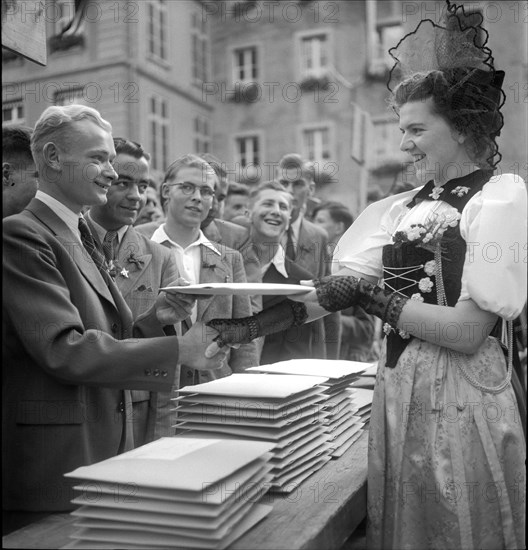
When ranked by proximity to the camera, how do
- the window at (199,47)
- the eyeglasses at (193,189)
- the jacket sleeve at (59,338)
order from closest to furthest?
the jacket sleeve at (59,338), the eyeglasses at (193,189), the window at (199,47)

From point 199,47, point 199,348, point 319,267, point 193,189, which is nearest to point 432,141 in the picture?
point 199,348

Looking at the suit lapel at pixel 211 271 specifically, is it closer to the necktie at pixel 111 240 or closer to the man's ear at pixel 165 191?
the man's ear at pixel 165 191

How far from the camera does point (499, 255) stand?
5.37ft

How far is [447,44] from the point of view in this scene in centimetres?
192

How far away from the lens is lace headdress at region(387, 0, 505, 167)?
1.84 m

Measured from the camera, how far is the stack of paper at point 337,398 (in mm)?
2047

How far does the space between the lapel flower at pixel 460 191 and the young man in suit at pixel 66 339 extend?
76 centimetres

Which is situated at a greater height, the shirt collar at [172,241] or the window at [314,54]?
the window at [314,54]

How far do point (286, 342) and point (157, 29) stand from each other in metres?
17.1

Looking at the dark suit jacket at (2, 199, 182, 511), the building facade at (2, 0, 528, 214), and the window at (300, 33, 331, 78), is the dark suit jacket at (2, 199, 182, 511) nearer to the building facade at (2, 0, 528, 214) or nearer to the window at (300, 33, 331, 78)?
the building facade at (2, 0, 528, 214)

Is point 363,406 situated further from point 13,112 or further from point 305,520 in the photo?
point 13,112

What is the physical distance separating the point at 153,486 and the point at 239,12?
2109 centimetres

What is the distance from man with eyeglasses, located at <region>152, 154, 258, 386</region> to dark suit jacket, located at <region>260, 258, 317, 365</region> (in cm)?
47

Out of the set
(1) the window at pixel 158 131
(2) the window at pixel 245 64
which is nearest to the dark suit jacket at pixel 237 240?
(1) the window at pixel 158 131
